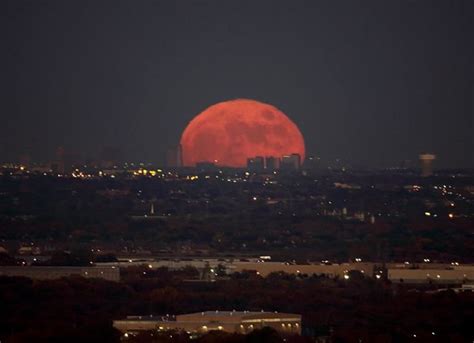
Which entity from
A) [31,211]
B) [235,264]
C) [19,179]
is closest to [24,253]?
[235,264]

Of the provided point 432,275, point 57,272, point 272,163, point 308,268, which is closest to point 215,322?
point 57,272

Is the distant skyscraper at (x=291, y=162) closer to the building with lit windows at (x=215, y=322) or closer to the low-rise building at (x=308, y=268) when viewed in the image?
the low-rise building at (x=308, y=268)

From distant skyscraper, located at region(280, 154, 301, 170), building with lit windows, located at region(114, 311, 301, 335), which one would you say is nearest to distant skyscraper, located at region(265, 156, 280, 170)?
distant skyscraper, located at region(280, 154, 301, 170)

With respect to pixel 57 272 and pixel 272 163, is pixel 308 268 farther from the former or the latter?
pixel 272 163

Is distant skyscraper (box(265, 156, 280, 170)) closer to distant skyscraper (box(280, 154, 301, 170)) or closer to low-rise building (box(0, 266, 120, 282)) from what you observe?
distant skyscraper (box(280, 154, 301, 170))

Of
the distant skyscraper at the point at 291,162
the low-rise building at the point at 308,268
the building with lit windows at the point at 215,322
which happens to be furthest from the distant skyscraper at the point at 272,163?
the building with lit windows at the point at 215,322
